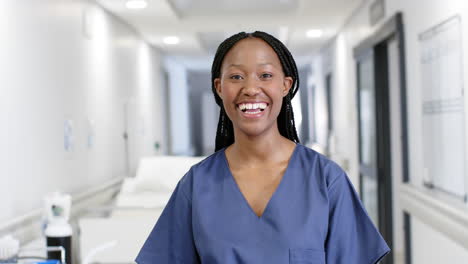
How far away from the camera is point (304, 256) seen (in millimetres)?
976

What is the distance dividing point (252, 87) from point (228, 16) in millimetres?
4426

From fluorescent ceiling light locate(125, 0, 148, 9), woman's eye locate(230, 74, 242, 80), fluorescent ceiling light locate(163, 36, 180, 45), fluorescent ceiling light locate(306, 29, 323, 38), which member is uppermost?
fluorescent ceiling light locate(163, 36, 180, 45)

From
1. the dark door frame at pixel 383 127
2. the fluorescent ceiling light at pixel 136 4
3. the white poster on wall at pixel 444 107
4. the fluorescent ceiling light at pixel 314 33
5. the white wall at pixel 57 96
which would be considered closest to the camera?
the white poster on wall at pixel 444 107

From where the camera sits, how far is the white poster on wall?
2.43 metres

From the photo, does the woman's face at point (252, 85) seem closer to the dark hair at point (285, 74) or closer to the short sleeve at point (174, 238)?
the dark hair at point (285, 74)

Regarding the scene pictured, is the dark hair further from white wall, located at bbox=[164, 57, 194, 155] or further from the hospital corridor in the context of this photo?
white wall, located at bbox=[164, 57, 194, 155]

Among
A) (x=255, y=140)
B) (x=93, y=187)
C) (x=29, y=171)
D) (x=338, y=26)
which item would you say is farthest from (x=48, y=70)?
(x=338, y=26)

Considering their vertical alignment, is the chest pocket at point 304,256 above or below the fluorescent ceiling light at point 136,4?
below

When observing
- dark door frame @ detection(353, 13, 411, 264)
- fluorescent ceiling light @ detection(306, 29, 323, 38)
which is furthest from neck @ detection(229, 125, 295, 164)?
fluorescent ceiling light @ detection(306, 29, 323, 38)

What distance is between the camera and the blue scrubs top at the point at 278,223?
991 millimetres

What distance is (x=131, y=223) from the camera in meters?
2.47

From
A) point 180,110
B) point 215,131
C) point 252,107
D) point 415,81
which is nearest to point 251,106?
point 252,107

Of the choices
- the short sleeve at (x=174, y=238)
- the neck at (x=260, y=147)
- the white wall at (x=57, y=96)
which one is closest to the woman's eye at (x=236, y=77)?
the neck at (x=260, y=147)

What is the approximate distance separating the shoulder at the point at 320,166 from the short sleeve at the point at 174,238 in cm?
24
